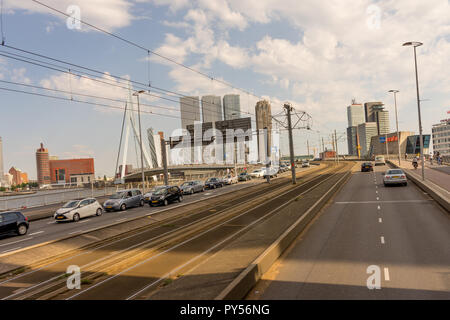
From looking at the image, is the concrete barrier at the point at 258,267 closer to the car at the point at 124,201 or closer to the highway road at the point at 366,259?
the highway road at the point at 366,259

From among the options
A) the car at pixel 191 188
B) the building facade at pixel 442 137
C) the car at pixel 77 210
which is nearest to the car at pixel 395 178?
the car at pixel 191 188

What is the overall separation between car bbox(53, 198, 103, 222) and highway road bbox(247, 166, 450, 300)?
17121mm

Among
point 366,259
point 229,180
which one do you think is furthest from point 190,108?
point 366,259

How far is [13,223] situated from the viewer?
19844 millimetres

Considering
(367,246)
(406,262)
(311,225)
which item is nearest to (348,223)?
(311,225)

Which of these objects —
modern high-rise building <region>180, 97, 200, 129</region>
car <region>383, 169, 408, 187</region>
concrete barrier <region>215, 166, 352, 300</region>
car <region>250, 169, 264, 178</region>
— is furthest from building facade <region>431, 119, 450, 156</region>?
concrete barrier <region>215, 166, 352, 300</region>

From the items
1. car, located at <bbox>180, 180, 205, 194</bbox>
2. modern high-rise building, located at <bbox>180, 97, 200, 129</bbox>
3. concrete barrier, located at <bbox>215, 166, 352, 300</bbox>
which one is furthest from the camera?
modern high-rise building, located at <bbox>180, 97, 200, 129</bbox>

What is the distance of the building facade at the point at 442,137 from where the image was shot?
170 m

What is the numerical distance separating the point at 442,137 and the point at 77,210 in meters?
188

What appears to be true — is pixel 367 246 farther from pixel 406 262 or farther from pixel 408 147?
pixel 408 147

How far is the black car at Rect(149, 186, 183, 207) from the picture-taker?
30859 mm

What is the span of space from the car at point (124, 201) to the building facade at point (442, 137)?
17506 cm

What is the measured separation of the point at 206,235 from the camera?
17000 mm

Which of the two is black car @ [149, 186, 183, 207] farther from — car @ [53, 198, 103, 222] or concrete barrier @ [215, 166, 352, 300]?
Answer: concrete barrier @ [215, 166, 352, 300]
